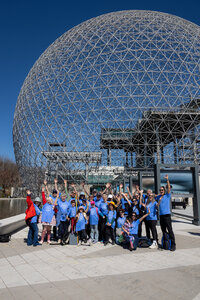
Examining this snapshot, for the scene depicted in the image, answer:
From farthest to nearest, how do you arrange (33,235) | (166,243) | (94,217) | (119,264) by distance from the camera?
(94,217) → (33,235) → (166,243) → (119,264)

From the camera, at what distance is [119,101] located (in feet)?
65.6

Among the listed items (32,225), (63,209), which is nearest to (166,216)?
(63,209)

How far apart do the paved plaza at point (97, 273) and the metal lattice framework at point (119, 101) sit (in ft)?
51.0

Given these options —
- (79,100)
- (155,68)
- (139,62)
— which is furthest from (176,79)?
(79,100)

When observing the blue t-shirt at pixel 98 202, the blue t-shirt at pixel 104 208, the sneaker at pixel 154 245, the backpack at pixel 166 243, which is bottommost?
the sneaker at pixel 154 245

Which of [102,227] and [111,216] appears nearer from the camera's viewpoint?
[111,216]

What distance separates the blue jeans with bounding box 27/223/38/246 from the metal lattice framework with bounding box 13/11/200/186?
48.0 feet

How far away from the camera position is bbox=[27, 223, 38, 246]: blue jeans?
6.01 meters

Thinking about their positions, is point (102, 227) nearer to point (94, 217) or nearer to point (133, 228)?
point (94, 217)

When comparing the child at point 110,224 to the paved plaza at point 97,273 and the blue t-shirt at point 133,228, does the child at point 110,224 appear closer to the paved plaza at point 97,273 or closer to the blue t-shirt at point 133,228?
the paved plaza at point 97,273

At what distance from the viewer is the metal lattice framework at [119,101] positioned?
66.2ft

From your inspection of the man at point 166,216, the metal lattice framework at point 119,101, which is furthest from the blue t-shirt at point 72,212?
the metal lattice framework at point 119,101

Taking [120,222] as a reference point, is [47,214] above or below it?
above

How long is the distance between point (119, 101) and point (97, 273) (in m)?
17.6
